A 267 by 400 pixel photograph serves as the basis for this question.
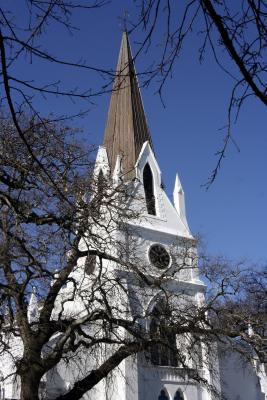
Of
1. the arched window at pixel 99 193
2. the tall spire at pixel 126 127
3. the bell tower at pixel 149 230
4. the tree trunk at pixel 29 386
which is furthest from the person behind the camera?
the tall spire at pixel 126 127

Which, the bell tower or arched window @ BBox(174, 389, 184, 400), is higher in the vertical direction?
the bell tower

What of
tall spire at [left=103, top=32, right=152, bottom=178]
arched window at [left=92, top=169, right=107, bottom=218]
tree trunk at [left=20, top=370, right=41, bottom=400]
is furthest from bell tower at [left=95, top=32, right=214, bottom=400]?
tree trunk at [left=20, top=370, right=41, bottom=400]

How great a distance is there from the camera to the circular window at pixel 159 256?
2822 centimetres

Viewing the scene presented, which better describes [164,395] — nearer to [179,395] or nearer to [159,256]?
[179,395]

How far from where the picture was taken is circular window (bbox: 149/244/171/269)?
92.6 feet

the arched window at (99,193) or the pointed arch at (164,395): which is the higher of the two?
the arched window at (99,193)

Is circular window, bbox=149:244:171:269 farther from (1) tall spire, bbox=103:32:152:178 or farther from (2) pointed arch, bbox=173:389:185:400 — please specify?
(2) pointed arch, bbox=173:389:185:400

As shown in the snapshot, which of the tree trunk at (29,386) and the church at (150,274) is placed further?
the church at (150,274)

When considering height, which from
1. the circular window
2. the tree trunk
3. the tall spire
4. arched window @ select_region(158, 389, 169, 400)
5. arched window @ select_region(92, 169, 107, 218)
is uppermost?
Result: the tall spire

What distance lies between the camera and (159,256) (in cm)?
2830

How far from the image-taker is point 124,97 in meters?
35.7

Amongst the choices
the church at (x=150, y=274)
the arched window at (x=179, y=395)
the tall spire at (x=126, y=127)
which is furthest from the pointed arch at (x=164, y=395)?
the tall spire at (x=126, y=127)

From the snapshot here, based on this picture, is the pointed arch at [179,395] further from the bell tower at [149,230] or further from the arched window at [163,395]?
the arched window at [163,395]

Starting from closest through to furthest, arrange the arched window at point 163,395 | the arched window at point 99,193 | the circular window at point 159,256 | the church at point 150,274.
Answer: the arched window at point 99,193 → the church at point 150,274 → the arched window at point 163,395 → the circular window at point 159,256
